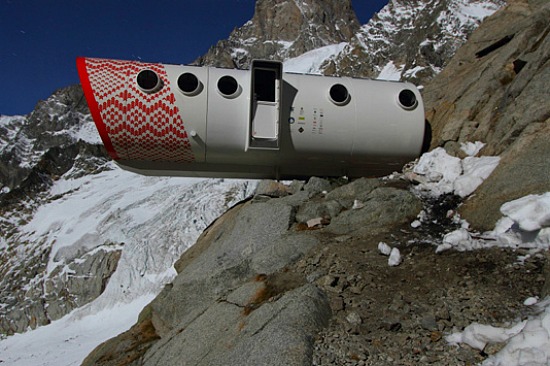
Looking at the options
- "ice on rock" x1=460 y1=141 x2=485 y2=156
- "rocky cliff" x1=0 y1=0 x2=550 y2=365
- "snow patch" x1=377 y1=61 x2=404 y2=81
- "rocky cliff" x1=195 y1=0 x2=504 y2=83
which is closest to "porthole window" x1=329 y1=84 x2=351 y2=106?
"rocky cliff" x1=0 y1=0 x2=550 y2=365

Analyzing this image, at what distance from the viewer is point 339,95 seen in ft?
37.9

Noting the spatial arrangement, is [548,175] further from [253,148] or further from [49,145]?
[49,145]

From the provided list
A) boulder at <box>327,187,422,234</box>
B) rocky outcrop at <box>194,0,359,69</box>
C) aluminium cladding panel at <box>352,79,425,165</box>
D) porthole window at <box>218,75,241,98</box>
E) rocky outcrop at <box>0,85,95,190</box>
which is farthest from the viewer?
rocky outcrop at <box>194,0,359,69</box>

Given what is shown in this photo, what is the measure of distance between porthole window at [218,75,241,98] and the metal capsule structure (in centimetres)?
3

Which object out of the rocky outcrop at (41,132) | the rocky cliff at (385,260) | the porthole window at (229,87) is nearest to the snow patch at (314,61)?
the rocky outcrop at (41,132)

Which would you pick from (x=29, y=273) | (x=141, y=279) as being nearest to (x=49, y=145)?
(x=29, y=273)

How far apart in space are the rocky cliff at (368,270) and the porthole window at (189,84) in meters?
3.06

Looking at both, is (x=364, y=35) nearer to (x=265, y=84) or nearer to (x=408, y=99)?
(x=408, y=99)

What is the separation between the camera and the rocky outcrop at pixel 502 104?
7.39m

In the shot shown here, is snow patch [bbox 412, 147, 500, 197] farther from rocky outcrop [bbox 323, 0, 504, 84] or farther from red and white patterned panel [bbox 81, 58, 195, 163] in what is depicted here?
rocky outcrop [bbox 323, 0, 504, 84]

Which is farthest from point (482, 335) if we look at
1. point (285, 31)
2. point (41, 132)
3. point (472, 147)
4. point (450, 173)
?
point (285, 31)

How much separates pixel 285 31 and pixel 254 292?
15893cm

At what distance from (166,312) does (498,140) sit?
7.70 metres

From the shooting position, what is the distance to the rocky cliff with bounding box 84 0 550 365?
4832mm
